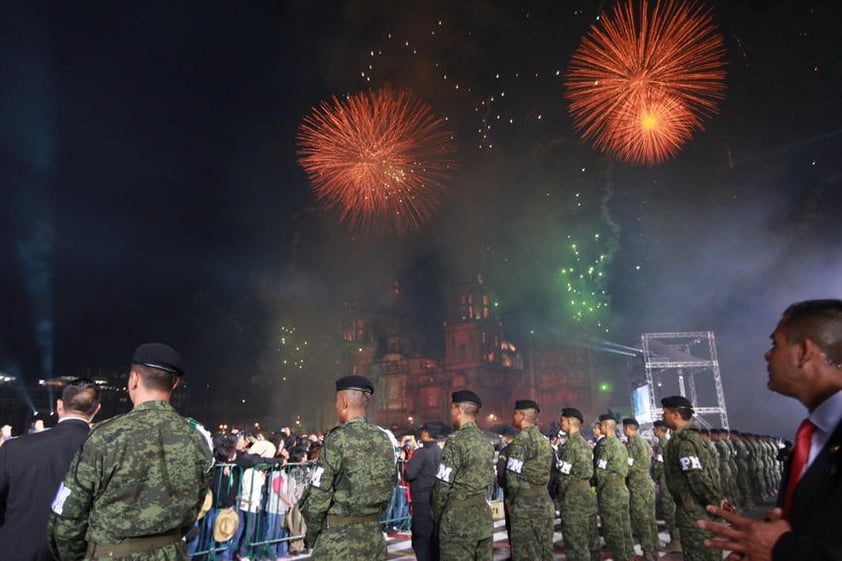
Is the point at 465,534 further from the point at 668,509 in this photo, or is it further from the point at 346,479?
the point at 668,509

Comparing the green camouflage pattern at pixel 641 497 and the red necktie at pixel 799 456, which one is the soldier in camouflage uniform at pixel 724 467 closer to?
the green camouflage pattern at pixel 641 497

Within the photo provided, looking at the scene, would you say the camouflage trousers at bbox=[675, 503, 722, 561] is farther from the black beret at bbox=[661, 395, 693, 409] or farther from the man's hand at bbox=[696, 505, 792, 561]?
the man's hand at bbox=[696, 505, 792, 561]

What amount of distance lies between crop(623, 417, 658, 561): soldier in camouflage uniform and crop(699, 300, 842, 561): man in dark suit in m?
7.62

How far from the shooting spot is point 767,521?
69.6 inches

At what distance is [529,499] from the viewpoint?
21.6 ft

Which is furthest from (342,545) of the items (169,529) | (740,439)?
(740,439)

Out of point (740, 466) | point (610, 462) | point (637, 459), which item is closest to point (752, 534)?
point (610, 462)

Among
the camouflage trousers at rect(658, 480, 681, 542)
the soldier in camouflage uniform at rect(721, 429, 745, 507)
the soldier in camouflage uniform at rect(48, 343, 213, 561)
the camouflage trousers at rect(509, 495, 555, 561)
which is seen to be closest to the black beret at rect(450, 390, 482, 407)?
the camouflage trousers at rect(509, 495, 555, 561)

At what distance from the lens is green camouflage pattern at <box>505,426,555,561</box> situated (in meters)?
6.43

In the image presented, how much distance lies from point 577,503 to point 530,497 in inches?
61.3

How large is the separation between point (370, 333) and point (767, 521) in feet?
267

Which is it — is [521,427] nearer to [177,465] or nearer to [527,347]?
[177,465]

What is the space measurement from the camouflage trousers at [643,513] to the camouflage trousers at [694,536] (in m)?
2.44

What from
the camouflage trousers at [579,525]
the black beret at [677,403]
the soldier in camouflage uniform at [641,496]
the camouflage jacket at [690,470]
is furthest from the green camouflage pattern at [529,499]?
the soldier in camouflage uniform at [641,496]
